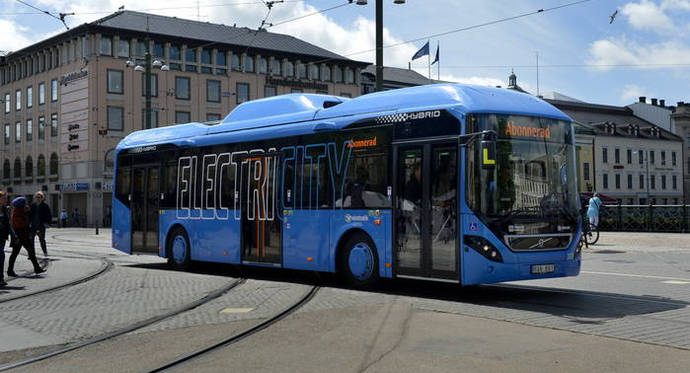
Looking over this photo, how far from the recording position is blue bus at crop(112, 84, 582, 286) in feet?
35.5

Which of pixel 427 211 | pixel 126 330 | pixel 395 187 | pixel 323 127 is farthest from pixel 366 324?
pixel 323 127

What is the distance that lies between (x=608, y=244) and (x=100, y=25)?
47282mm

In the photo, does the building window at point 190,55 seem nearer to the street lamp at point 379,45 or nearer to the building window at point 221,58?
the building window at point 221,58

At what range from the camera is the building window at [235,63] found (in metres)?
70.2

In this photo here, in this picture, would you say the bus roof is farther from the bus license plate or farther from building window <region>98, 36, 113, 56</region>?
building window <region>98, 36, 113, 56</region>

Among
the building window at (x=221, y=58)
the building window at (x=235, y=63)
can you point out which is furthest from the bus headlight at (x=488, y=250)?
the building window at (x=235, y=63)

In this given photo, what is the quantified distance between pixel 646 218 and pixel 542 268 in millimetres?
25403

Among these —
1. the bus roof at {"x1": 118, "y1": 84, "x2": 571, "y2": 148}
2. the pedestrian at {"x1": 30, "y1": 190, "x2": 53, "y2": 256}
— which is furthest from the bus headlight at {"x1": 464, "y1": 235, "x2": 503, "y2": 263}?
the pedestrian at {"x1": 30, "y1": 190, "x2": 53, "y2": 256}

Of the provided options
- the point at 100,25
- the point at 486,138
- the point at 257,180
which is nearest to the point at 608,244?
the point at 257,180

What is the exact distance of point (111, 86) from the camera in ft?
211

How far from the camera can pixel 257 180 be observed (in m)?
14.8

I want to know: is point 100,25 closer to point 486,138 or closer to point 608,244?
point 608,244

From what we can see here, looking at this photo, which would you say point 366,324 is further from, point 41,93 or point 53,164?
point 41,93

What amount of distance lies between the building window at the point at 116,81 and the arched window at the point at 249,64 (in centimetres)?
1131
